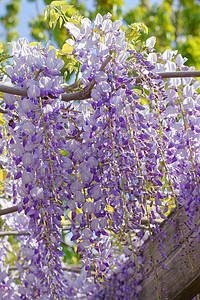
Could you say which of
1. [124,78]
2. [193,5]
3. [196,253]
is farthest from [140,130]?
[193,5]

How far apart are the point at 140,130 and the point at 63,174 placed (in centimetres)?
25

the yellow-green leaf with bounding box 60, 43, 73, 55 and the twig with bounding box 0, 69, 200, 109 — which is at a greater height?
the yellow-green leaf with bounding box 60, 43, 73, 55

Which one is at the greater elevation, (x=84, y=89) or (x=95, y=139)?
(x=84, y=89)

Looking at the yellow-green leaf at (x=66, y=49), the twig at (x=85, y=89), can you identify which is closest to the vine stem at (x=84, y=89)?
the twig at (x=85, y=89)

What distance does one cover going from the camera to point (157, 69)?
4.06ft

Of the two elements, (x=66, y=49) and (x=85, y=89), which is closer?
(x=85, y=89)

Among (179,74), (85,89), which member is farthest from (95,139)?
(179,74)

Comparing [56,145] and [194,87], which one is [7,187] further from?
[194,87]

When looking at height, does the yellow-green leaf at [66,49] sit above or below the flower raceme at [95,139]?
above

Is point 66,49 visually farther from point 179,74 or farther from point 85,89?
point 179,74

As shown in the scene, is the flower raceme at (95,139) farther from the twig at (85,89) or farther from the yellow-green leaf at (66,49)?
the yellow-green leaf at (66,49)

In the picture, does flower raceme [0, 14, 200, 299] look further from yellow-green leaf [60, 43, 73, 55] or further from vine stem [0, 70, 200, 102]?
yellow-green leaf [60, 43, 73, 55]

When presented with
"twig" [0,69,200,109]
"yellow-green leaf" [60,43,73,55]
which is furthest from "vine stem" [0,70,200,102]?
"yellow-green leaf" [60,43,73,55]

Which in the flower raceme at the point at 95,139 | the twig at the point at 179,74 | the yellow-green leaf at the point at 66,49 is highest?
the yellow-green leaf at the point at 66,49
